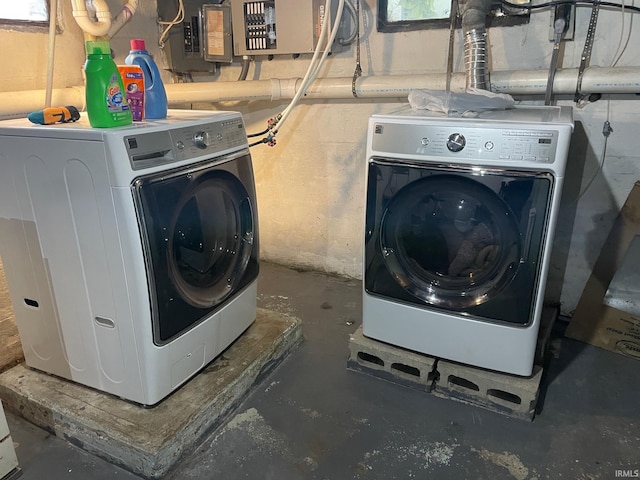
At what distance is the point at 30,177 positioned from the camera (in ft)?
5.02

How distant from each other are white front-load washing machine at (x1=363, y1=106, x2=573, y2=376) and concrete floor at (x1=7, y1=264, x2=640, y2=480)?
0.79 ft

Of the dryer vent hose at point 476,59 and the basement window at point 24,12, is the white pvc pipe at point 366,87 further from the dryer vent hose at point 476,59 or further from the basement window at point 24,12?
the basement window at point 24,12

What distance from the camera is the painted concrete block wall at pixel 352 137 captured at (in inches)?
84.4

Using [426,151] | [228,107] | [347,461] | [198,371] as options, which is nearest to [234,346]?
[198,371]

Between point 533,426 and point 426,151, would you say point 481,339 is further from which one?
point 426,151

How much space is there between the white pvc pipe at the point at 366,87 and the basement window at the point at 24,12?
34cm

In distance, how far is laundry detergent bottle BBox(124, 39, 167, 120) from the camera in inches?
66.4

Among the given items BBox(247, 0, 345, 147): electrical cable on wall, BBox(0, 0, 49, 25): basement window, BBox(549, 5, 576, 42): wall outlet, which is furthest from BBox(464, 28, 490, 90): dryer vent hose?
BBox(0, 0, 49, 25): basement window

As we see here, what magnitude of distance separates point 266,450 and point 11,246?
3.87 ft

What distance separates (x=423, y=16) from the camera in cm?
237

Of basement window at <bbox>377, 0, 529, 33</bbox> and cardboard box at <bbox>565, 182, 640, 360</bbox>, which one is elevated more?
basement window at <bbox>377, 0, 529, 33</bbox>

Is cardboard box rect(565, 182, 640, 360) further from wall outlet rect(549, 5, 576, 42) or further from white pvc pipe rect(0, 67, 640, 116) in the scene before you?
wall outlet rect(549, 5, 576, 42)

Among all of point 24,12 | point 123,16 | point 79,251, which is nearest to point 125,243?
point 79,251

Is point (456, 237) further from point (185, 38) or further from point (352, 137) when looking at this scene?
point (185, 38)
